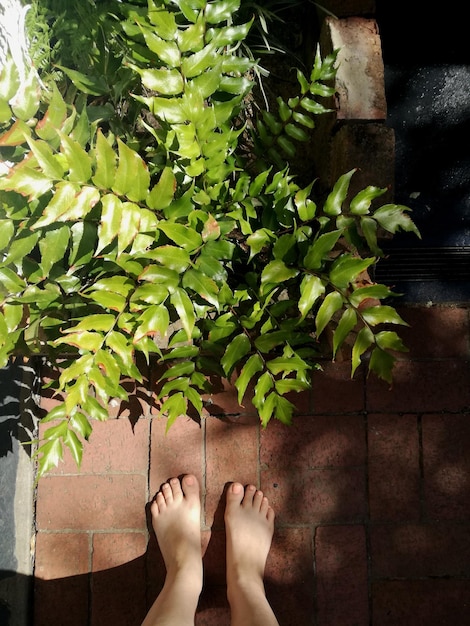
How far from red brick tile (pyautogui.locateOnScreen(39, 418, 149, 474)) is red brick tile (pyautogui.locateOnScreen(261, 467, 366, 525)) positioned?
1.84 feet

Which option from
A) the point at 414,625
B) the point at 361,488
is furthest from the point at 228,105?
the point at 414,625

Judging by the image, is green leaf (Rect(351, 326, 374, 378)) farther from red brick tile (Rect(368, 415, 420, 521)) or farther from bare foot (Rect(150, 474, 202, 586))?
bare foot (Rect(150, 474, 202, 586))

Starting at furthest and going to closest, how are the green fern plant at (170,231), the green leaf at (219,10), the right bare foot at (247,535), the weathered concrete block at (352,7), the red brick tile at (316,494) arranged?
the red brick tile at (316,494), the right bare foot at (247,535), the weathered concrete block at (352,7), the green leaf at (219,10), the green fern plant at (170,231)

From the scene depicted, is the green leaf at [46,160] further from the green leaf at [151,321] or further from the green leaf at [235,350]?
the green leaf at [235,350]

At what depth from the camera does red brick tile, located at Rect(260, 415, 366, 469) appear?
2.42m

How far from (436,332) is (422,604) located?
1145 mm

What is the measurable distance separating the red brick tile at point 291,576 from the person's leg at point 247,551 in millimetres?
71

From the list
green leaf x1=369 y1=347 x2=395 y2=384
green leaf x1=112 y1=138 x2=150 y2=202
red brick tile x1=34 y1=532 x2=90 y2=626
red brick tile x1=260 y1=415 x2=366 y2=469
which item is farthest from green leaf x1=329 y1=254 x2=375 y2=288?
red brick tile x1=34 y1=532 x2=90 y2=626

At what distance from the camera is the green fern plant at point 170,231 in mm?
1396

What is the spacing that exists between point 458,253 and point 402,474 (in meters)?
1.01

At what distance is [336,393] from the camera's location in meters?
2.43

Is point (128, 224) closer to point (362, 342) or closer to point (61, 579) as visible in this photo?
point (362, 342)

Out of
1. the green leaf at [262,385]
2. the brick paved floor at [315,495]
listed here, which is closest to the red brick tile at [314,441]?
the brick paved floor at [315,495]

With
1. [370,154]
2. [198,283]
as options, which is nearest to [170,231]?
[198,283]
